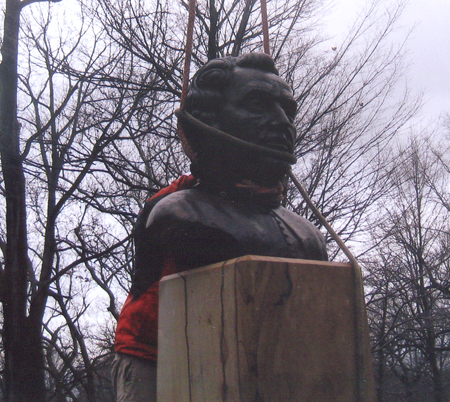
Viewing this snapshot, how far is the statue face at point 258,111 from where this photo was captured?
1.87m

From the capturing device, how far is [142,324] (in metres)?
1.95

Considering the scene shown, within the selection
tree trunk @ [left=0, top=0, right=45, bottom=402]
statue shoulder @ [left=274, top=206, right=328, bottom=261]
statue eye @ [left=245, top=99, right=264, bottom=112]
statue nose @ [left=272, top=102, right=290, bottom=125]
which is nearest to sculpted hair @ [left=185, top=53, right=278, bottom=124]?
statue eye @ [left=245, top=99, right=264, bottom=112]

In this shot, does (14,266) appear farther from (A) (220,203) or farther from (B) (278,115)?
(B) (278,115)

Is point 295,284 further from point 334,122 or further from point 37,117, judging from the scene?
point 37,117

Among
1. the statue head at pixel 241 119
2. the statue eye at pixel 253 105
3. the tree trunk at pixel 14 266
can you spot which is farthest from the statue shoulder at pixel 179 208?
the tree trunk at pixel 14 266

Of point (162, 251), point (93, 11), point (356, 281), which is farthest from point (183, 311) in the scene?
point (93, 11)

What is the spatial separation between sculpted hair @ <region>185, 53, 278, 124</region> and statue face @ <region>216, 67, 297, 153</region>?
35 millimetres

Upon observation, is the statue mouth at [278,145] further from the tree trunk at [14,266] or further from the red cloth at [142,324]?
the tree trunk at [14,266]

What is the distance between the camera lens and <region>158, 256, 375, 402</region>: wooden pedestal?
1.40 metres

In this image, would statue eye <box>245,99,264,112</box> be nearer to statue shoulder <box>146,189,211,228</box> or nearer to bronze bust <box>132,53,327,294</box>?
bronze bust <box>132,53,327,294</box>

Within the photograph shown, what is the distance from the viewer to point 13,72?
283 inches

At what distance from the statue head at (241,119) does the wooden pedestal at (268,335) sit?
493 millimetres

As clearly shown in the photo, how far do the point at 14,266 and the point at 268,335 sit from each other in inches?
252

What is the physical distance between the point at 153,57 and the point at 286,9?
1872mm
